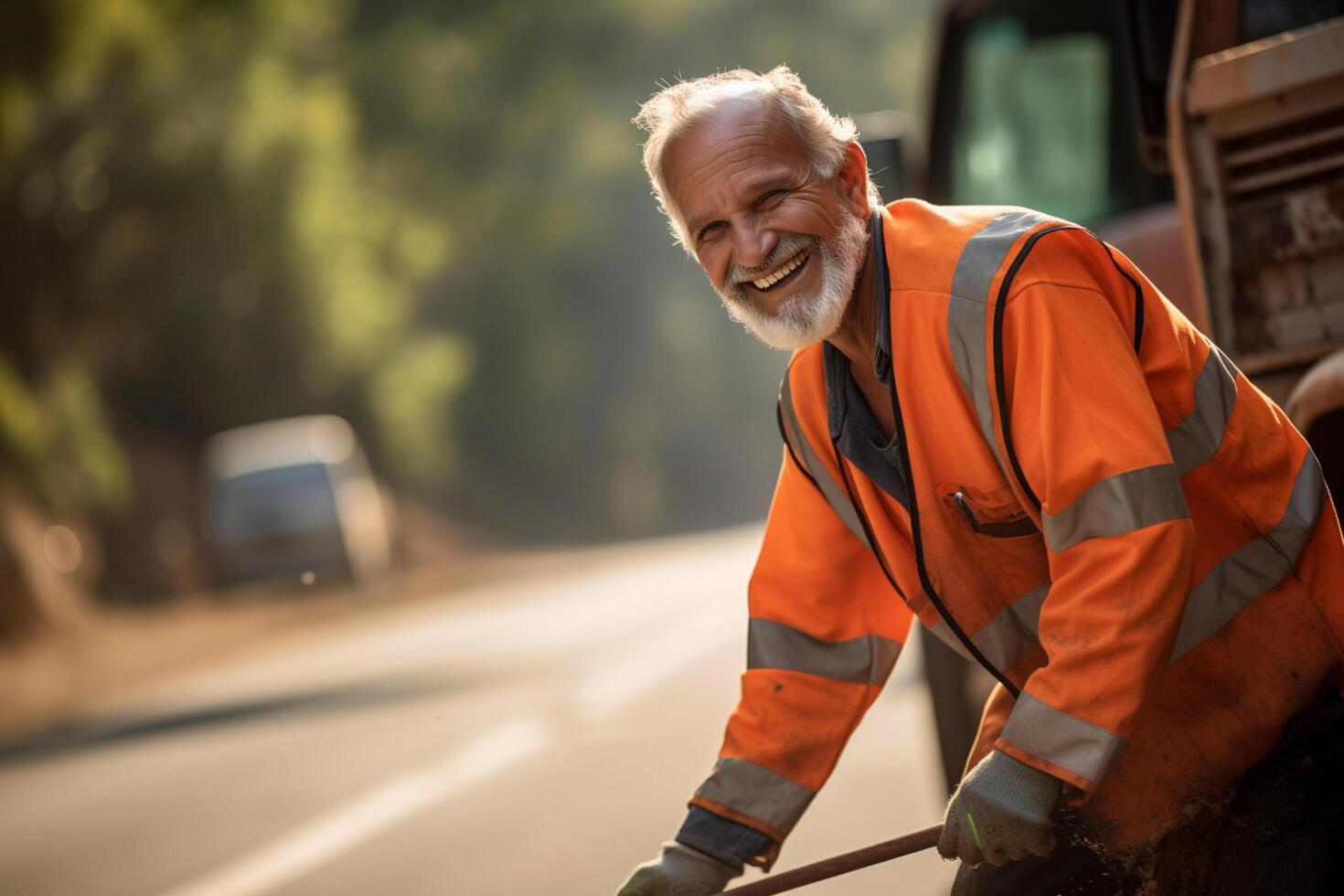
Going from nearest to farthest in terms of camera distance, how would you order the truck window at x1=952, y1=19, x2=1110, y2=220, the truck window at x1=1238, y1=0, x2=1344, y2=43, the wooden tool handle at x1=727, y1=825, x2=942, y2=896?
the wooden tool handle at x1=727, y1=825, x2=942, y2=896 → the truck window at x1=1238, y1=0, x2=1344, y2=43 → the truck window at x1=952, y1=19, x2=1110, y2=220

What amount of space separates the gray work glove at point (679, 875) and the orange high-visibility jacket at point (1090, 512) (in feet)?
1.70

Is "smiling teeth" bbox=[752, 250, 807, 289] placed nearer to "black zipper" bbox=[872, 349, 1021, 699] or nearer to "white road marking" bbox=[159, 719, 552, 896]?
"black zipper" bbox=[872, 349, 1021, 699]

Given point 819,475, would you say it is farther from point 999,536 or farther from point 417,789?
point 417,789

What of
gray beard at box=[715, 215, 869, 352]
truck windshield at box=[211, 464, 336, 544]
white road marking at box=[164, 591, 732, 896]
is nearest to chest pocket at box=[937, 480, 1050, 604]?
gray beard at box=[715, 215, 869, 352]

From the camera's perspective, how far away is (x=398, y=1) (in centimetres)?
4475

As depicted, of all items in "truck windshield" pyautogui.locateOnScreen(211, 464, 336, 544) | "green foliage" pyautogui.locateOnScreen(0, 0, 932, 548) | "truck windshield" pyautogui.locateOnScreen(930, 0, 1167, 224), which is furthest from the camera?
"green foliage" pyautogui.locateOnScreen(0, 0, 932, 548)

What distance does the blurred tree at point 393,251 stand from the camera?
25.5 meters

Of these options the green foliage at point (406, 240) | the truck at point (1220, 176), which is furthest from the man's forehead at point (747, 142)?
the green foliage at point (406, 240)

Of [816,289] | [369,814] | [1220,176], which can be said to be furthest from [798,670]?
[369,814]

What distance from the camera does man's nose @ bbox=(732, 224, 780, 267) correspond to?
328 centimetres

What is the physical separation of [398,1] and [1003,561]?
43404 mm

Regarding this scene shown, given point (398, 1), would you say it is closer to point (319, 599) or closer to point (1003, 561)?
point (319, 599)

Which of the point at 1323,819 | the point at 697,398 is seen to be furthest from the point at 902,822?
the point at 697,398

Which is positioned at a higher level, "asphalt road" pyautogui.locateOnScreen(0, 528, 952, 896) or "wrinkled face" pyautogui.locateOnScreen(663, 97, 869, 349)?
"wrinkled face" pyautogui.locateOnScreen(663, 97, 869, 349)
